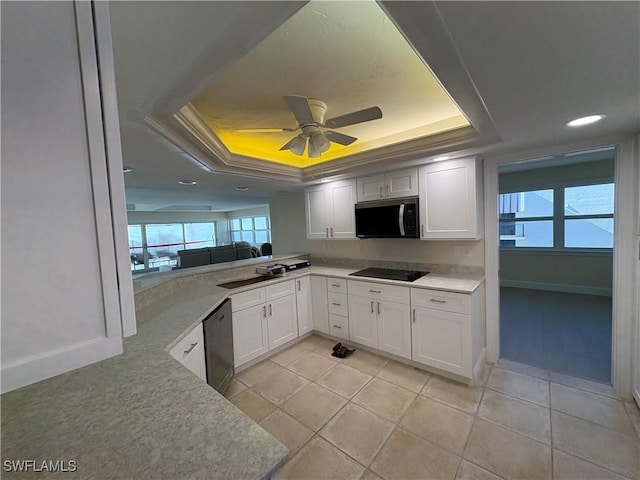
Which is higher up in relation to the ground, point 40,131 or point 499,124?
point 499,124

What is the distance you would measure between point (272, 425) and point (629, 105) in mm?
3038

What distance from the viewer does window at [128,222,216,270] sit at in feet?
30.5

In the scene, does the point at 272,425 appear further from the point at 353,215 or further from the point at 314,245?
the point at 314,245

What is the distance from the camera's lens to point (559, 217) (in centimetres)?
500

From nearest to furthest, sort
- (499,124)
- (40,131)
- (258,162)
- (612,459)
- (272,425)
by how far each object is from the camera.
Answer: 1. (40,131)
2. (612,459)
3. (499,124)
4. (272,425)
5. (258,162)

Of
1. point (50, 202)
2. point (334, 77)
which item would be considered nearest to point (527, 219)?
point (334, 77)

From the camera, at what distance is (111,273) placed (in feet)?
1.94

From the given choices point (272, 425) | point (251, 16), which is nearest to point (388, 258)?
point (272, 425)

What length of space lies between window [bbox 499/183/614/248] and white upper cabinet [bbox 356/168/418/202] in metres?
4.04

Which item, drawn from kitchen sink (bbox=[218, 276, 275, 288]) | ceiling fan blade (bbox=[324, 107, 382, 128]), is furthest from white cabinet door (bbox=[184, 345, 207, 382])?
ceiling fan blade (bbox=[324, 107, 382, 128])

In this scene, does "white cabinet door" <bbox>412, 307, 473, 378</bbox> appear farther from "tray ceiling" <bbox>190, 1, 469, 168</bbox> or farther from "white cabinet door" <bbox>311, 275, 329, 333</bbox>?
"tray ceiling" <bbox>190, 1, 469, 168</bbox>

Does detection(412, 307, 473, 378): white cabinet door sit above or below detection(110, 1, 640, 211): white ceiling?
below

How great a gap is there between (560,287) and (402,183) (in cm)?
444

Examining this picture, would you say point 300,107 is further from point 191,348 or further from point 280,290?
point 280,290
